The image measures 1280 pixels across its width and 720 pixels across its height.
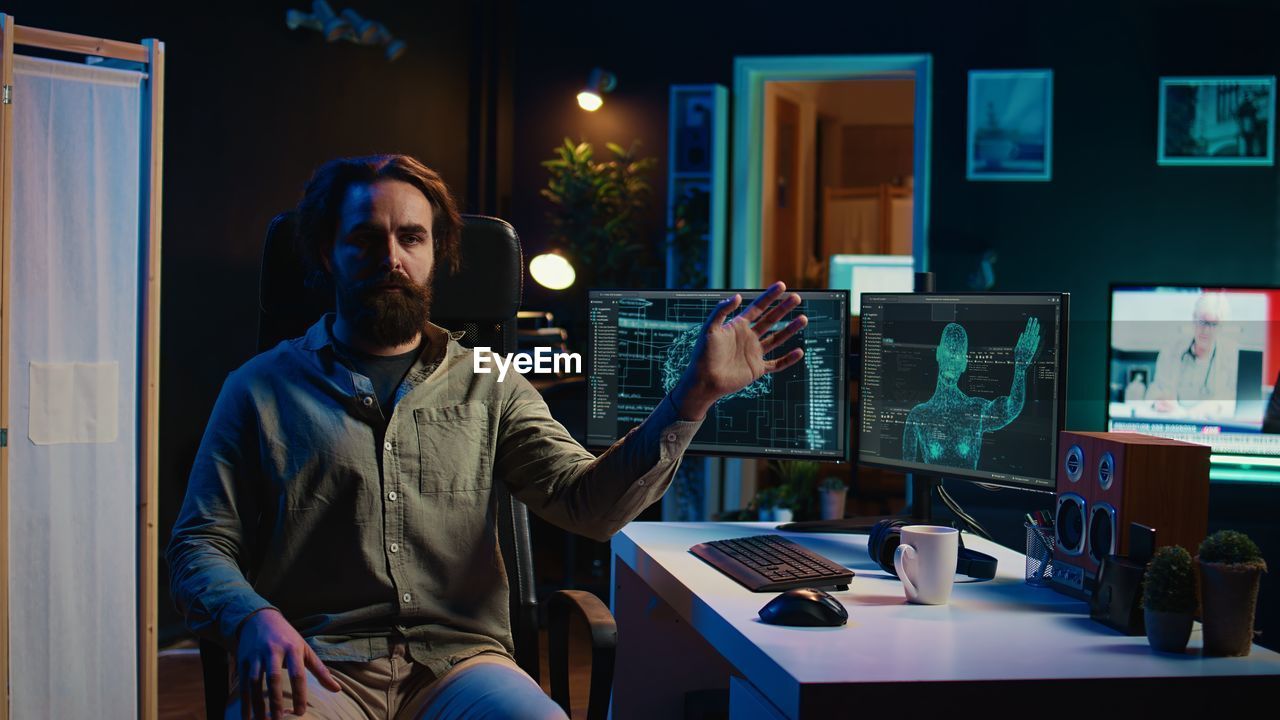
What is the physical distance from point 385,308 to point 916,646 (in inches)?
37.6

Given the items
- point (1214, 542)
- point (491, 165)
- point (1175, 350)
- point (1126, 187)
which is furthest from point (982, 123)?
point (1214, 542)

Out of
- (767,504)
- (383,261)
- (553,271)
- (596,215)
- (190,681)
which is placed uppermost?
(596,215)

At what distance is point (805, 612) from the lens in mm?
1510

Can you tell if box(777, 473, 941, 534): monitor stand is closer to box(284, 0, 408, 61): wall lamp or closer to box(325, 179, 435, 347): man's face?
box(325, 179, 435, 347): man's face

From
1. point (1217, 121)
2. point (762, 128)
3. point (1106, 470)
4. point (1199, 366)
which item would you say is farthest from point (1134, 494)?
point (762, 128)

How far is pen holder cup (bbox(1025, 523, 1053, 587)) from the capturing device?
177 centimetres

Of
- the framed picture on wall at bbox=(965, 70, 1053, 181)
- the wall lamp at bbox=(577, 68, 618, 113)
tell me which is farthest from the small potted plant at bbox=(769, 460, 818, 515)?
the wall lamp at bbox=(577, 68, 618, 113)

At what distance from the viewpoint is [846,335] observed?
7.34ft

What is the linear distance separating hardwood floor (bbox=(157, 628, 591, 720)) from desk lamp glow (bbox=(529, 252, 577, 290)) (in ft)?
4.98

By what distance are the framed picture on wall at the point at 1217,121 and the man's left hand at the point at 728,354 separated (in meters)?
4.05

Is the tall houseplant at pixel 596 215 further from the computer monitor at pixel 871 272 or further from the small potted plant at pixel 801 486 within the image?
the small potted plant at pixel 801 486

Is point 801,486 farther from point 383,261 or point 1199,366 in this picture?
point 383,261

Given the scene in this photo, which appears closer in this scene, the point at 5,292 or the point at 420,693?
the point at 420,693

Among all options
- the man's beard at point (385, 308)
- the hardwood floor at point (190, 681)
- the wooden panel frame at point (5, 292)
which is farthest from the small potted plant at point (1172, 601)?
the wooden panel frame at point (5, 292)
